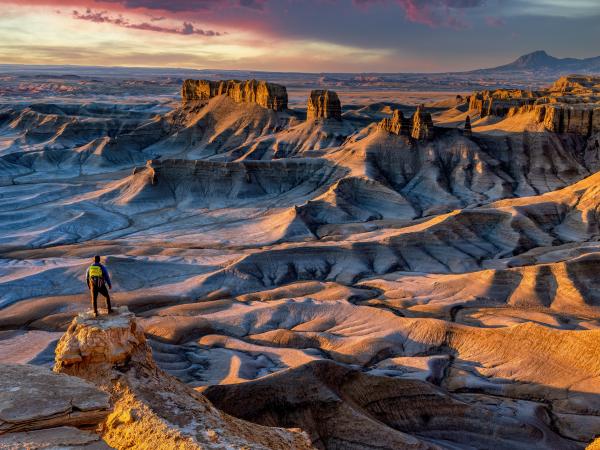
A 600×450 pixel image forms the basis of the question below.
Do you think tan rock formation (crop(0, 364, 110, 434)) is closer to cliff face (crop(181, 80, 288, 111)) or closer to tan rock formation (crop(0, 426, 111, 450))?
tan rock formation (crop(0, 426, 111, 450))

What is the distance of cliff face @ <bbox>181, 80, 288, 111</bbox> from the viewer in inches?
4446

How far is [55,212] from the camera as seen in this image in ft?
240

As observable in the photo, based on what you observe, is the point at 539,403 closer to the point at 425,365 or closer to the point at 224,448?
the point at 425,365

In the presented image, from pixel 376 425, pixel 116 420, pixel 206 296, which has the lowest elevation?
pixel 206 296

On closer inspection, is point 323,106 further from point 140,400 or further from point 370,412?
point 140,400

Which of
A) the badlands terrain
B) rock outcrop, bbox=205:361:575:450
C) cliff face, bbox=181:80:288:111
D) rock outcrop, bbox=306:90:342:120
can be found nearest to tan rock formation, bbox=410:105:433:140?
the badlands terrain

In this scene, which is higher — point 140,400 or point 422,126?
point 422,126

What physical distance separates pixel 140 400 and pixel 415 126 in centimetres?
7525

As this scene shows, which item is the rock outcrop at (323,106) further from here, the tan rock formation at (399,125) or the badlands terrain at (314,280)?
the tan rock formation at (399,125)

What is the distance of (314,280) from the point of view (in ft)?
166

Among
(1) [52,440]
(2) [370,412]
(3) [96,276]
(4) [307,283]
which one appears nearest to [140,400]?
(3) [96,276]

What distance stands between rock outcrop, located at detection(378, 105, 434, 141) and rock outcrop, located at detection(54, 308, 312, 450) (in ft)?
235

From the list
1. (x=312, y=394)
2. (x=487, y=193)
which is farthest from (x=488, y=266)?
(x=312, y=394)

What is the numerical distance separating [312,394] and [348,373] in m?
3.02
